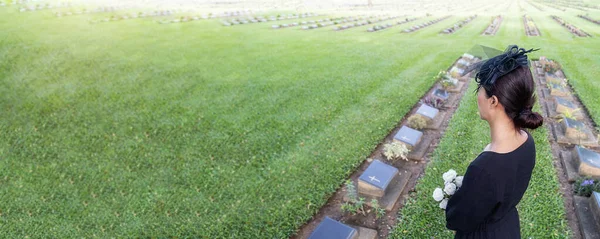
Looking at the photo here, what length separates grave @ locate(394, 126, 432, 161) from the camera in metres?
6.97

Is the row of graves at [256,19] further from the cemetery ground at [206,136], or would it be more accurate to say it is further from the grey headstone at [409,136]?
the grey headstone at [409,136]

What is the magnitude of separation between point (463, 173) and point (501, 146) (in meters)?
4.00

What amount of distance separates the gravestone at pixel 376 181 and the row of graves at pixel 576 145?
2.79 meters

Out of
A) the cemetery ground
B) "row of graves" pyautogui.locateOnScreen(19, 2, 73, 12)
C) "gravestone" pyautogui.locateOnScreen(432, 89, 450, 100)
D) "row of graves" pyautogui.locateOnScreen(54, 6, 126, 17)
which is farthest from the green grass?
"row of graves" pyautogui.locateOnScreen(19, 2, 73, 12)

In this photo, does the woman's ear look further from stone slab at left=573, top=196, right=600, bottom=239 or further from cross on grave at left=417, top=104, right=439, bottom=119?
cross on grave at left=417, top=104, right=439, bottom=119

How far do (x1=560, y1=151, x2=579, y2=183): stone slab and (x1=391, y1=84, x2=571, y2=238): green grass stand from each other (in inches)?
8.5

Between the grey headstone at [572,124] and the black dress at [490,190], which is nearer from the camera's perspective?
the black dress at [490,190]

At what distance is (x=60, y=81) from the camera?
974 cm

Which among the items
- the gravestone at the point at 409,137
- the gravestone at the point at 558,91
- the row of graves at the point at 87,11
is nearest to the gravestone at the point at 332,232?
the gravestone at the point at 409,137

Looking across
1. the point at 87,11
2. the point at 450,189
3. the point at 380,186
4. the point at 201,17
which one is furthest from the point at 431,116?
the point at 87,11

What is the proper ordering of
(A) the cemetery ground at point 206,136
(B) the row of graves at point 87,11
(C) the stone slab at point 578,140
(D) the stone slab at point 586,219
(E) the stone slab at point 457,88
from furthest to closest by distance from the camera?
(B) the row of graves at point 87,11 → (E) the stone slab at point 457,88 → (C) the stone slab at point 578,140 → (A) the cemetery ground at point 206,136 → (D) the stone slab at point 586,219

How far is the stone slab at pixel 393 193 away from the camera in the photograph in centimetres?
555

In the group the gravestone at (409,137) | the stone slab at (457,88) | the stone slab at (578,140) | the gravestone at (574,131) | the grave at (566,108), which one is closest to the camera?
the gravestone at (409,137)

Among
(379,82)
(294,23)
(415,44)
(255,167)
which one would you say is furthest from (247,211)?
(294,23)
